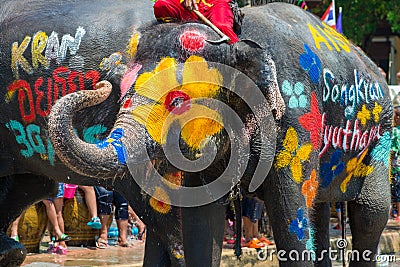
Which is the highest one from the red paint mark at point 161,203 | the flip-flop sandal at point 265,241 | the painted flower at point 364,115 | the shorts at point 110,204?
the painted flower at point 364,115

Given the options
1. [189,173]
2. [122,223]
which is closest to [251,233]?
[122,223]

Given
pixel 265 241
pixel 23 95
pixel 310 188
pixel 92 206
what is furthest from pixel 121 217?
pixel 310 188

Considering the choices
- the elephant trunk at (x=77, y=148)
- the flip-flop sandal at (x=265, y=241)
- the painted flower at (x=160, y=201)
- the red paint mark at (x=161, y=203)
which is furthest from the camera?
the flip-flop sandal at (x=265, y=241)

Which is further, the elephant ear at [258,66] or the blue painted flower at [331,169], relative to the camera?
the blue painted flower at [331,169]

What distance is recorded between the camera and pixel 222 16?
456cm

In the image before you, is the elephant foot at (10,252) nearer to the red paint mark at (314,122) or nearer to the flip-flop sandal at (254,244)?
the red paint mark at (314,122)

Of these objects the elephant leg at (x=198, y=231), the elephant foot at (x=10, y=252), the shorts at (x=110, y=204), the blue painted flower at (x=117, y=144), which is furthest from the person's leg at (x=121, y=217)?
the blue painted flower at (x=117, y=144)

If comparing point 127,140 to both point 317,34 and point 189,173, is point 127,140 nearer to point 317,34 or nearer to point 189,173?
point 189,173

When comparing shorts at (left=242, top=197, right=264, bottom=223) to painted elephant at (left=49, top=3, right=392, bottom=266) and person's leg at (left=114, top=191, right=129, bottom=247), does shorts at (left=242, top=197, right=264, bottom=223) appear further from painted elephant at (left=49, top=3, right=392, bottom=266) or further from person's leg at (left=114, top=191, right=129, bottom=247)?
painted elephant at (left=49, top=3, right=392, bottom=266)

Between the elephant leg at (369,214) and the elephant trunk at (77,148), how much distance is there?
2.16 m

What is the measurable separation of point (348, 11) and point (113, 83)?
13976 millimetres

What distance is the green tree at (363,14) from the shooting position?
58.2 ft

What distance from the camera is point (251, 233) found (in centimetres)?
885

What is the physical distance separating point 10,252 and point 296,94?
208cm
